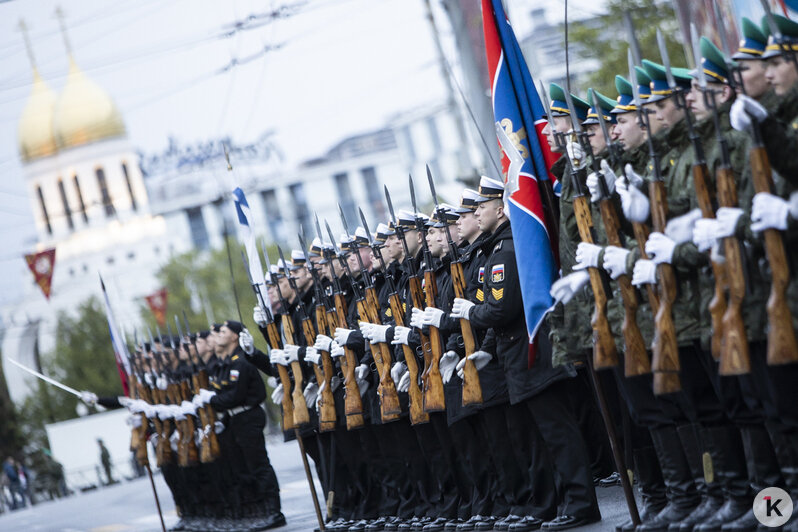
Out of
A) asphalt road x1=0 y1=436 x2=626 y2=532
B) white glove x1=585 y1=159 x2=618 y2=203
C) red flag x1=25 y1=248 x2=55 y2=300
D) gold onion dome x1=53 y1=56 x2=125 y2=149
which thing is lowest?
asphalt road x1=0 y1=436 x2=626 y2=532

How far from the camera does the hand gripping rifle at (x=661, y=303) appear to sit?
17.3ft

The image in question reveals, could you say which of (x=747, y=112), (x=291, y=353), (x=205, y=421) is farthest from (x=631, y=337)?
(x=205, y=421)

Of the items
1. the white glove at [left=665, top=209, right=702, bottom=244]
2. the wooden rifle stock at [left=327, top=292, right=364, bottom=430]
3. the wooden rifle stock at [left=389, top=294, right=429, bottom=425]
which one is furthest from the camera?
the wooden rifle stock at [left=327, top=292, right=364, bottom=430]

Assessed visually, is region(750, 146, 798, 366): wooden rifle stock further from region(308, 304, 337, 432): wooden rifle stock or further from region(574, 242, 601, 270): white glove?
region(308, 304, 337, 432): wooden rifle stock

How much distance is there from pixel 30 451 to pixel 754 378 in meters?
51.2

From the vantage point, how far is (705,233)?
5.04 metres

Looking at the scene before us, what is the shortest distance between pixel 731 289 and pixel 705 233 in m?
0.28

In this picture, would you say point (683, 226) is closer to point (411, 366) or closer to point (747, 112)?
point (747, 112)

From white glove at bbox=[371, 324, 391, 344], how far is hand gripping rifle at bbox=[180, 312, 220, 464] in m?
3.88

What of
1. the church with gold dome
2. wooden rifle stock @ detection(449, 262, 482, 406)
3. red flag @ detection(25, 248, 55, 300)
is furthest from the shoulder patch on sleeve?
the church with gold dome

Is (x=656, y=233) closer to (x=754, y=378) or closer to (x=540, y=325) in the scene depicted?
(x=754, y=378)

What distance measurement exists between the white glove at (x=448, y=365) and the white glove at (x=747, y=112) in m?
3.22

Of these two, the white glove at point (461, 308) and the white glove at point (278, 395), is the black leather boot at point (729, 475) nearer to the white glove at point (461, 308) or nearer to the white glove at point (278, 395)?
the white glove at point (461, 308)

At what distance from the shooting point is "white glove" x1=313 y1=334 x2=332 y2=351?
904 centimetres
